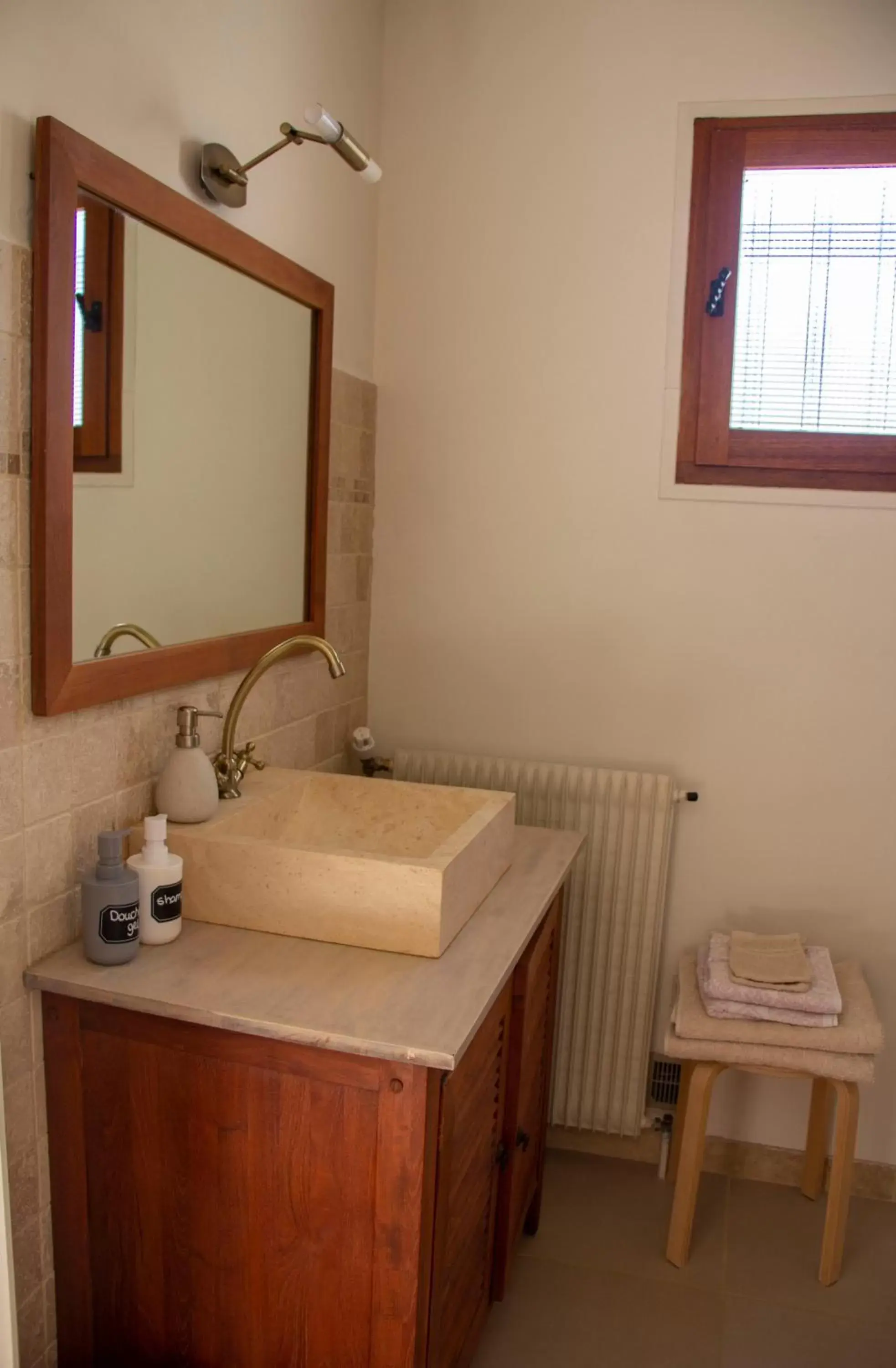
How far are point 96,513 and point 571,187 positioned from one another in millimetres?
1381

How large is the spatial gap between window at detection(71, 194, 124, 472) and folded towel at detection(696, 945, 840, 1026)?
143 cm

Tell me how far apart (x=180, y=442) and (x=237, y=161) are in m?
0.47

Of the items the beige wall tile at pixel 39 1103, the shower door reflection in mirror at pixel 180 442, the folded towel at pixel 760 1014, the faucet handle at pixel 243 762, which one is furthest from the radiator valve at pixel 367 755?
the beige wall tile at pixel 39 1103

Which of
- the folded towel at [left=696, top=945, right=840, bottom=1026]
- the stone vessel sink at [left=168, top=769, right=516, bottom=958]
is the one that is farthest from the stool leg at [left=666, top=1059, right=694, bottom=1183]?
the stone vessel sink at [left=168, top=769, right=516, bottom=958]

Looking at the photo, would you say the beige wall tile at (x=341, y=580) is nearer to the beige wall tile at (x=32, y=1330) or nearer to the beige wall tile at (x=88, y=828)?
the beige wall tile at (x=88, y=828)

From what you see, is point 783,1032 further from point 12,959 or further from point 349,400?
point 349,400

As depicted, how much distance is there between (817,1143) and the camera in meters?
2.44

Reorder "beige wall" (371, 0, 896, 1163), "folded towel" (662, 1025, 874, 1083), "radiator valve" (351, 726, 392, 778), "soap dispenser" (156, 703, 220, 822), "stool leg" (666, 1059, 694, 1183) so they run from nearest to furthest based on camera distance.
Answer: "soap dispenser" (156, 703, 220, 822) < "folded towel" (662, 1025, 874, 1083) < "stool leg" (666, 1059, 694, 1183) < "beige wall" (371, 0, 896, 1163) < "radiator valve" (351, 726, 392, 778)

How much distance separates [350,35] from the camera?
7.45ft

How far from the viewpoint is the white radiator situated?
244 cm

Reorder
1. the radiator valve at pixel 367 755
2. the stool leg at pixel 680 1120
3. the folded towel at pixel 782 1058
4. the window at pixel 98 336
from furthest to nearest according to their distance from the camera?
the radiator valve at pixel 367 755 → the stool leg at pixel 680 1120 → the folded towel at pixel 782 1058 → the window at pixel 98 336

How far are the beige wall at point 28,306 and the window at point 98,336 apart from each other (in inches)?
3.4

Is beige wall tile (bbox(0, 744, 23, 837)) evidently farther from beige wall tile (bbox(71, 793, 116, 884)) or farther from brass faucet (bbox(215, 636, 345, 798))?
brass faucet (bbox(215, 636, 345, 798))

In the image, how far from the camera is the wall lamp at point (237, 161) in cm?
170
